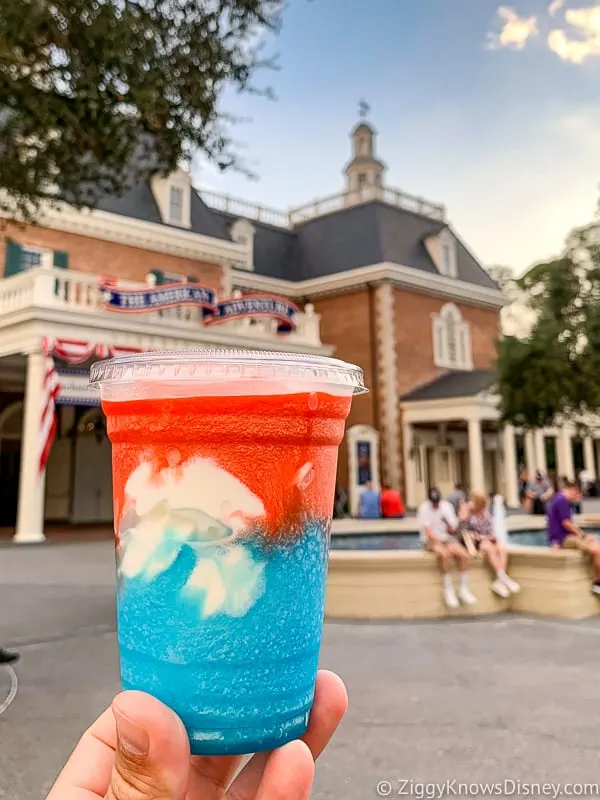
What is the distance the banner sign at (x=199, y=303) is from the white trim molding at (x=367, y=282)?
743 cm

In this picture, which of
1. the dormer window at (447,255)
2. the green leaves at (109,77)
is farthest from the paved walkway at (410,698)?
the dormer window at (447,255)

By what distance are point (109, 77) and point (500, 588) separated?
24.1ft

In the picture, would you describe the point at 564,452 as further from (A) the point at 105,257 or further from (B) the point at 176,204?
(A) the point at 105,257

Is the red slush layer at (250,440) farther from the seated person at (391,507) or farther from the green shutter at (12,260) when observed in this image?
the green shutter at (12,260)

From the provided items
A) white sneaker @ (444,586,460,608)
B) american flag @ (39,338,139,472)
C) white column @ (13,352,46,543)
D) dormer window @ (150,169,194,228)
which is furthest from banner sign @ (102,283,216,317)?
white sneaker @ (444,586,460,608)

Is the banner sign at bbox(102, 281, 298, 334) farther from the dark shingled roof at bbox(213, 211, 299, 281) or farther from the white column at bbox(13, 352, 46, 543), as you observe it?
the dark shingled roof at bbox(213, 211, 299, 281)

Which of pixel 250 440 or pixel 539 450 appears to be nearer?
pixel 250 440

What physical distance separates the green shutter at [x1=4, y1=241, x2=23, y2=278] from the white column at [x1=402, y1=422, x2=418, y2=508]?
14.3 meters

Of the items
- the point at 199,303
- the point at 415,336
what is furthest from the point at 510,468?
the point at 199,303

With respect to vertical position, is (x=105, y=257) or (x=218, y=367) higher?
(x=105, y=257)

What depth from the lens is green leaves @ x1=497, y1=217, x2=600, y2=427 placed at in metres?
17.9

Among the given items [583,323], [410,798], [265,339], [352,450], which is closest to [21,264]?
[265,339]

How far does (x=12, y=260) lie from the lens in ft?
56.4

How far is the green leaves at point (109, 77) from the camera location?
21.5 ft
